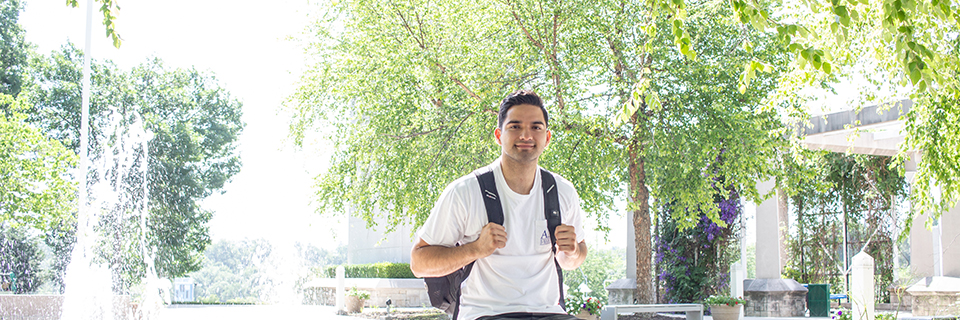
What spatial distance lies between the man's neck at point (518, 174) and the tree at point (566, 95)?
6.65 metres

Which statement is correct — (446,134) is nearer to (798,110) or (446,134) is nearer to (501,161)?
(798,110)

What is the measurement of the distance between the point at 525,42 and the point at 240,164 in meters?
24.4

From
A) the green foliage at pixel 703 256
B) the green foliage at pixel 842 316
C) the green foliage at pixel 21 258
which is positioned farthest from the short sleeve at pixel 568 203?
the green foliage at pixel 21 258

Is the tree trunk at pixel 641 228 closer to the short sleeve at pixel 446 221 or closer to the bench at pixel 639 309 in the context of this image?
the bench at pixel 639 309

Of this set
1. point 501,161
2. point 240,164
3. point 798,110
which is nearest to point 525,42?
point 798,110

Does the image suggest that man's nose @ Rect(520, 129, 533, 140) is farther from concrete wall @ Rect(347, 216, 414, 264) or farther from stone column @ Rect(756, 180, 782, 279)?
concrete wall @ Rect(347, 216, 414, 264)

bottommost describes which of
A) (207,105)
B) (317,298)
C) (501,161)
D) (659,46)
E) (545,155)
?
(317,298)

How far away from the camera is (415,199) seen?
10.6 m

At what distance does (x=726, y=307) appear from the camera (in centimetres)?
1180

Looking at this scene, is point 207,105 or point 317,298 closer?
point 317,298

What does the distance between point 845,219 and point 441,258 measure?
19.2 m

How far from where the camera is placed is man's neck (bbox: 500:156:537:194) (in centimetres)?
223

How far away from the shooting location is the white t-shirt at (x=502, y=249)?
7.06 feet

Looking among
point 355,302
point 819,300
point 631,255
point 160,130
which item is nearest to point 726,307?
point 631,255
